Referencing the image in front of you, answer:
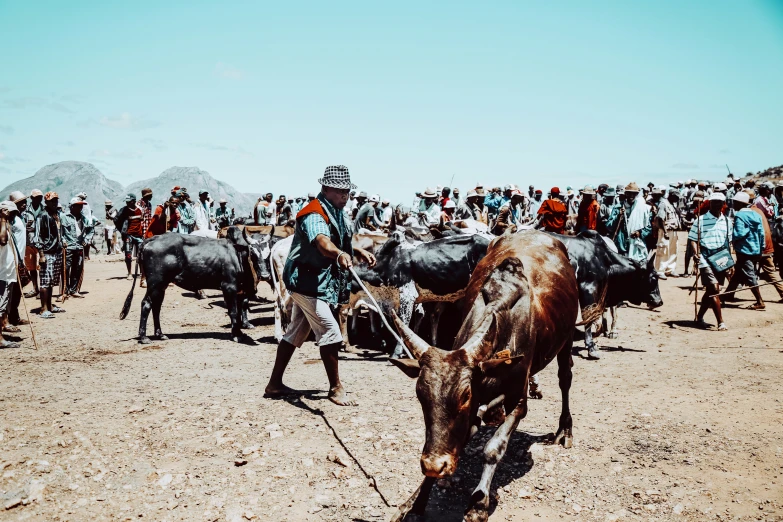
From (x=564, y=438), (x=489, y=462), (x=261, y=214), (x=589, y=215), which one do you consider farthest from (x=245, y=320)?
(x=261, y=214)

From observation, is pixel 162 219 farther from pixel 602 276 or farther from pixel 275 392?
pixel 602 276

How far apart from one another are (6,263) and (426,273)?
6739 mm

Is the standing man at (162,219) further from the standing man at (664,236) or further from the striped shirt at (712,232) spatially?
the standing man at (664,236)

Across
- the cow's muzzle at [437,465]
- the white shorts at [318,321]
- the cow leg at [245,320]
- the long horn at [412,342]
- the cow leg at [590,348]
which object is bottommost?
the cow leg at [245,320]

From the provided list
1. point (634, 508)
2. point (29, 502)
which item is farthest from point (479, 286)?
point (29, 502)

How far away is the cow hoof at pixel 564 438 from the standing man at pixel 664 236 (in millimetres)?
11459

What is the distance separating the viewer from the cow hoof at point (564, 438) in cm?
540

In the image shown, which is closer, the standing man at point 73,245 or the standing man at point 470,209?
the standing man at point 73,245

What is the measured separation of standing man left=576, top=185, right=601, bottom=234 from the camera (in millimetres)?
11703

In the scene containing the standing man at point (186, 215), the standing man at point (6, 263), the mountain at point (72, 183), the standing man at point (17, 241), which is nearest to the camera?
the standing man at point (6, 263)

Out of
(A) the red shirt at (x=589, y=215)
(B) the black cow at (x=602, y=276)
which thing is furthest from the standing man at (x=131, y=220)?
(B) the black cow at (x=602, y=276)

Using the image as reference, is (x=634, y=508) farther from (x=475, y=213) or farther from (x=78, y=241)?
(x=78, y=241)

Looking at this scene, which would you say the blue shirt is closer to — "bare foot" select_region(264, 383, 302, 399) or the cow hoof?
the cow hoof

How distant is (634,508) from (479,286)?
2.06m
